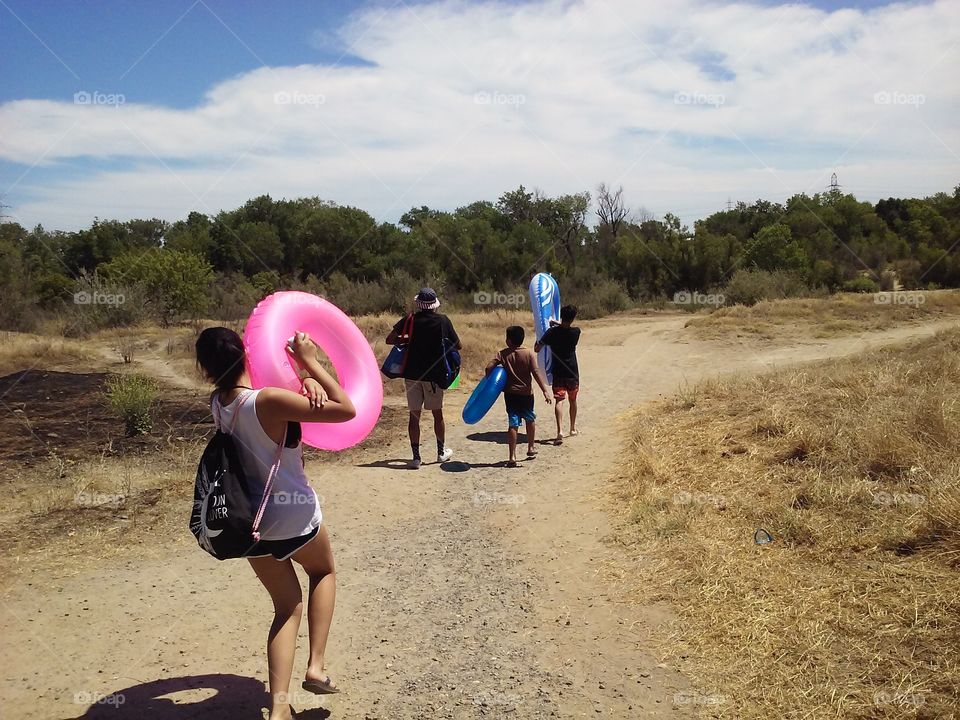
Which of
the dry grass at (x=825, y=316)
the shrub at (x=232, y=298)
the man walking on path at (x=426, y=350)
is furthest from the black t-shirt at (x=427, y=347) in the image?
the shrub at (x=232, y=298)

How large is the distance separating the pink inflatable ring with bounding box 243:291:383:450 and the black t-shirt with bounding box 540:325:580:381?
14.3 feet

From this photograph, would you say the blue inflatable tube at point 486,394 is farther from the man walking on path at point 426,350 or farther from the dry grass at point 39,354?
the dry grass at point 39,354

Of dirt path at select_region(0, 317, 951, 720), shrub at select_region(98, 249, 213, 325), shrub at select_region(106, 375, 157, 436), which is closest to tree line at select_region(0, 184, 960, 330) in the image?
shrub at select_region(98, 249, 213, 325)

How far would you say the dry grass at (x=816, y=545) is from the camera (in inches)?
151

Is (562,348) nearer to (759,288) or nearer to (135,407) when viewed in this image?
(135,407)

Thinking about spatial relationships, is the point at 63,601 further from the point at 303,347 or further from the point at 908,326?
the point at 908,326

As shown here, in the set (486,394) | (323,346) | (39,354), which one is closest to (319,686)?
(323,346)

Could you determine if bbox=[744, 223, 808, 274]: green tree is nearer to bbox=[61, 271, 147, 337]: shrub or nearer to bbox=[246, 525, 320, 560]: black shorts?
bbox=[61, 271, 147, 337]: shrub

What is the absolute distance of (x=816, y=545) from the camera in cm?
516

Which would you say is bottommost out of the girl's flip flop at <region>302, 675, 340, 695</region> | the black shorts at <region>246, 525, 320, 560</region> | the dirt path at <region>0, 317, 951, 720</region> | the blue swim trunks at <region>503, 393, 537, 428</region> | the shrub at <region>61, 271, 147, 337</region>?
the dirt path at <region>0, 317, 951, 720</region>

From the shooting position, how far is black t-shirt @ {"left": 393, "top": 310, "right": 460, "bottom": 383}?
820 centimetres

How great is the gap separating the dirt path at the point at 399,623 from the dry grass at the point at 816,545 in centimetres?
37

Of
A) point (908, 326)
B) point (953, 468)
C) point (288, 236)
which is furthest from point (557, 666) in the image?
point (288, 236)

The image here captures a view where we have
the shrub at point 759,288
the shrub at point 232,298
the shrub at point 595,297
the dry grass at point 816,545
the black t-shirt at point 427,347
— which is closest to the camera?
the dry grass at point 816,545
